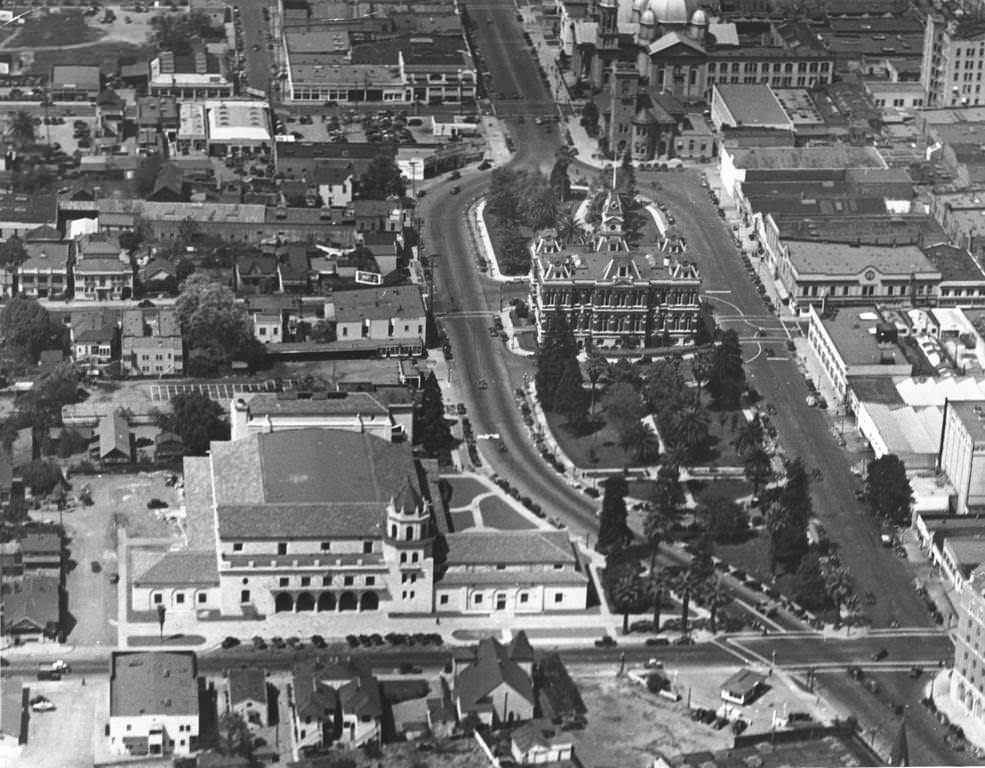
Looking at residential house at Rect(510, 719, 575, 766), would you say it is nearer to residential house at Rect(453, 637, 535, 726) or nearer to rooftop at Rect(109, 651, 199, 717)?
residential house at Rect(453, 637, 535, 726)

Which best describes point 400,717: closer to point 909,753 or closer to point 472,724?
point 472,724

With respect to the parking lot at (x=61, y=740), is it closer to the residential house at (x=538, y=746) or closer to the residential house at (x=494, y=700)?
the residential house at (x=494, y=700)

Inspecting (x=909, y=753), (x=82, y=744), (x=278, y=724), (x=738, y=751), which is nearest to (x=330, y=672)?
(x=278, y=724)

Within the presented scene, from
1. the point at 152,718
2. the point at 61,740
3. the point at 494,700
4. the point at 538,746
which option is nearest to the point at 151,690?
the point at 152,718

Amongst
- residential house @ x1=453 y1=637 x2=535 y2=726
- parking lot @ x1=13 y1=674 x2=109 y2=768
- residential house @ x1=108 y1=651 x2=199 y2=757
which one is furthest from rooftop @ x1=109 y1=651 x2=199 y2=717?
residential house @ x1=453 y1=637 x2=535 y2=726

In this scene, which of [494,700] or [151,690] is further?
[494,700]

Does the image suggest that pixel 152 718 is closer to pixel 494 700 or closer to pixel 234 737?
pixel 234 737
